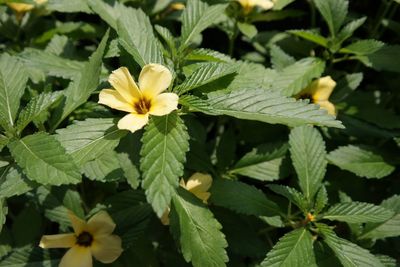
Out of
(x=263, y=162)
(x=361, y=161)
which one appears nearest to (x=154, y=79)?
(x=263, y=162)

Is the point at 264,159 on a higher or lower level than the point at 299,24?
lower

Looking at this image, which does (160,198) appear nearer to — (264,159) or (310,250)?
(310,250)

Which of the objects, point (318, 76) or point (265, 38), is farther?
point (265, 38)

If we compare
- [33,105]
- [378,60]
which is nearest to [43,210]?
[33,105]

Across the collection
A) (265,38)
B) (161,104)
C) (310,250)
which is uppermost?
(161,104)

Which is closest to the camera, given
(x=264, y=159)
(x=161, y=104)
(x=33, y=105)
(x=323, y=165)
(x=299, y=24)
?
(x=161, y=104)

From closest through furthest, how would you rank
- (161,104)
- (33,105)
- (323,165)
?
1. (161,104)
2. (33,105)
3. (323,165)

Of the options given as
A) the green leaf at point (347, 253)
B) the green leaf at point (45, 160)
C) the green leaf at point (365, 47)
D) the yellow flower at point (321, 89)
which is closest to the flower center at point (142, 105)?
the green leaf at point (45, 160)
